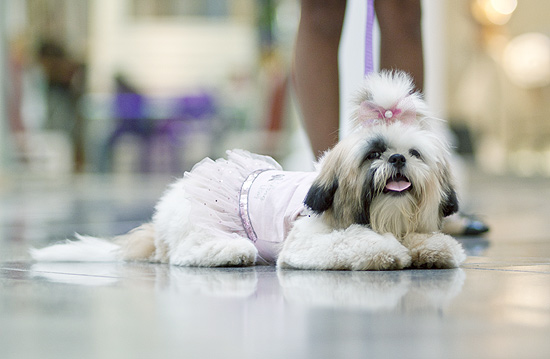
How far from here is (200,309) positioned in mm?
1446

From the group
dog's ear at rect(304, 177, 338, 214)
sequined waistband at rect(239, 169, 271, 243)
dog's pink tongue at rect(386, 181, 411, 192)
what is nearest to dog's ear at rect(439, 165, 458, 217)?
dog's pink tongue at rect(386, 181, 411, 192)

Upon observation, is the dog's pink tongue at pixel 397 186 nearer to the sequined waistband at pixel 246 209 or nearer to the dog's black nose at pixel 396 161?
the dog's black nose at pixel 396 161

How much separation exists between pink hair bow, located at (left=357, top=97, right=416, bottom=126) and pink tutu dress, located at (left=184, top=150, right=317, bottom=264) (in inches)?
9.7

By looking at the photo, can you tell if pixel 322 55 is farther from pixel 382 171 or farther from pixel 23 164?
pixel 23 164

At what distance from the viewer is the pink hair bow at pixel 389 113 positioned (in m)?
1.97

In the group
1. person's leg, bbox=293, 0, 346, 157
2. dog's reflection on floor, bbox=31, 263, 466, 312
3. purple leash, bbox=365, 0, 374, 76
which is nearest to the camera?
dog's reflection on floor, bbox=31, 263, 466, 312

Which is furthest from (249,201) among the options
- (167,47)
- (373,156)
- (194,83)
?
(167,47)

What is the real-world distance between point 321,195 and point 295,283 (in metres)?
0.28

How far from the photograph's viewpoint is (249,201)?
87.5 inches

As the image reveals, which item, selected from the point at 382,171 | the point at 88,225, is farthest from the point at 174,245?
the point at 88,225

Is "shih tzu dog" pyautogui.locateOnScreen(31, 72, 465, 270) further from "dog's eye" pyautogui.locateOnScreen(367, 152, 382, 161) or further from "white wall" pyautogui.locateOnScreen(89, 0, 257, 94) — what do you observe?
"white wall" pyautogui.locateOnScreen(89, 0, 257, 94)

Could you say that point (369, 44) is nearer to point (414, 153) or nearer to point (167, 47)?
point (414, 153)

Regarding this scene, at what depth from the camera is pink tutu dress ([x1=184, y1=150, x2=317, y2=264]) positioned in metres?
2.16

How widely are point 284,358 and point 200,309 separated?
40cm
